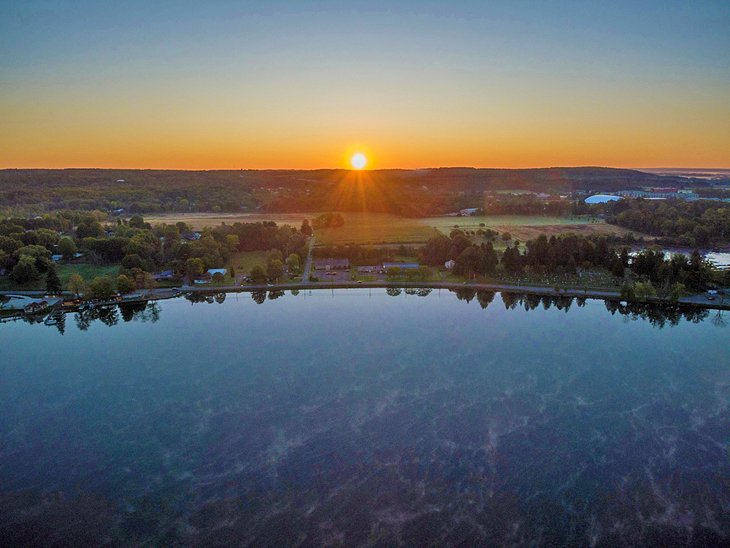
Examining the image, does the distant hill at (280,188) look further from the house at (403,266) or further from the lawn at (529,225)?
the house at (403,266)

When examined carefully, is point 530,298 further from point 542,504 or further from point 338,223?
point 338,223

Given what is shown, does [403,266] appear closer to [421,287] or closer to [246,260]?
[421,287]

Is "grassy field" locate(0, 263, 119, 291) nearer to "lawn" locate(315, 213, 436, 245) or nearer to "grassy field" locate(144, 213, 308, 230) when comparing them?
"lawn" locate(315, 213, 436, 245)

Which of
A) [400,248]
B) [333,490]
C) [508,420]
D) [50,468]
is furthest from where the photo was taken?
[400,248]

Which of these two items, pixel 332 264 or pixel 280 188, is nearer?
pixel 332 264

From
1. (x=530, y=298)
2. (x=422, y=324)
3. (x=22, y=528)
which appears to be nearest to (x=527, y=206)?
(x=530, y=298)

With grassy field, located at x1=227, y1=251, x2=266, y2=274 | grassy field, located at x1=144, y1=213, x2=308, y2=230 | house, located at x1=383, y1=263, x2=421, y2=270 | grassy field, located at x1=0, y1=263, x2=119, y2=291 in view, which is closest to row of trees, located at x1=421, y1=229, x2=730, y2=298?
house, located at x1=383, y1=263, x2=421, y2=270

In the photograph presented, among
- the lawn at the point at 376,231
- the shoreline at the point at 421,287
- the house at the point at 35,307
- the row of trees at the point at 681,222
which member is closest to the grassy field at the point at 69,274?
the shoreline at the point at 421,287

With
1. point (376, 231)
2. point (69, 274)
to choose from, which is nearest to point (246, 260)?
point (69, 274)
